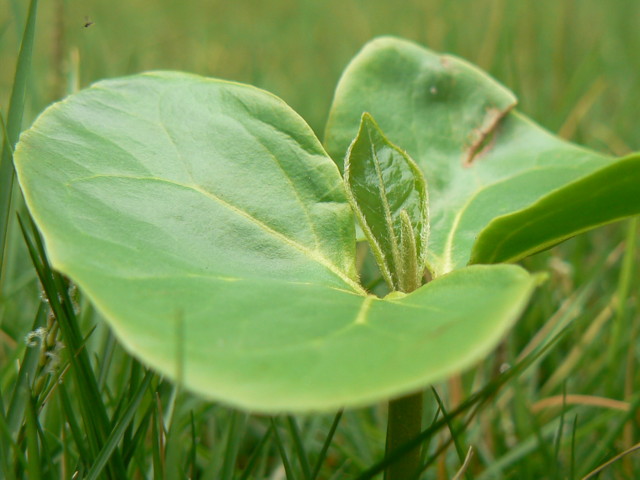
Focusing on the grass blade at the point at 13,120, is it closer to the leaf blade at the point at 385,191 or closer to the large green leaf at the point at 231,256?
the large green leaf at the point at 231,256

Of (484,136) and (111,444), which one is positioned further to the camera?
(484,136)

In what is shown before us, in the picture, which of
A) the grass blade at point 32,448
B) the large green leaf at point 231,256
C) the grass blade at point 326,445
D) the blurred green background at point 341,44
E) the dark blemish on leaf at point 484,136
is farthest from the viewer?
the blurred green background at point 341,44

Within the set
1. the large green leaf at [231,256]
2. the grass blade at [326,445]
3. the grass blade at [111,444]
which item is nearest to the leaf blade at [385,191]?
the large green leaf at [231,256]

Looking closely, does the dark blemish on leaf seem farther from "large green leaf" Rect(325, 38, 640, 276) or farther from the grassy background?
the grassy background

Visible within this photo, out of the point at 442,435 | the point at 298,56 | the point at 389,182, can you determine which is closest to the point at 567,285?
the point at 442,435

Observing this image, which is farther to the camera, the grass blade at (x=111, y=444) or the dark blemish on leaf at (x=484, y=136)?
the dark blemish on leaf at (x=484, y=136)

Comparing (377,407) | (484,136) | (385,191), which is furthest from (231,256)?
(377,407)

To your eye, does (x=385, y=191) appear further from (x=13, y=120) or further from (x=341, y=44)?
(x=341, y=44)
